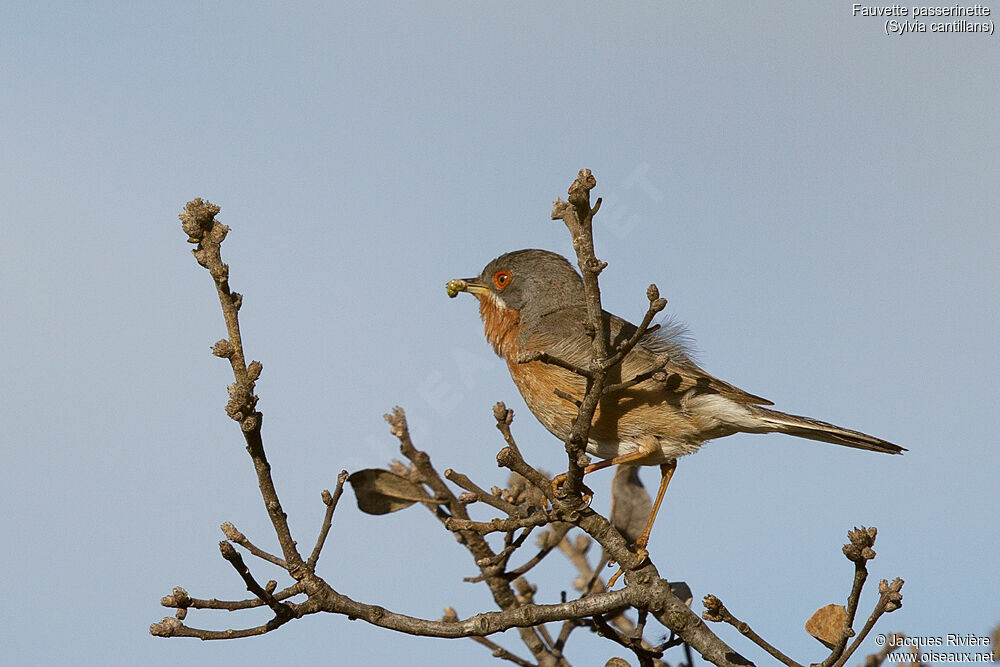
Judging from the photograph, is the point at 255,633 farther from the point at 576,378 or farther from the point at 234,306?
→ the point at 576,378

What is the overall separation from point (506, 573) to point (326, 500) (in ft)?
5.08

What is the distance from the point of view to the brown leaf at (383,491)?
557cm

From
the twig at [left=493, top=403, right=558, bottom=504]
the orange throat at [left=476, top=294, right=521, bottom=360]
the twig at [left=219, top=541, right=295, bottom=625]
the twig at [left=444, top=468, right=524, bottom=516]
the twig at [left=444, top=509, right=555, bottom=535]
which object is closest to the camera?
the twig at [left=219, top=541, right=295, bottom=625]

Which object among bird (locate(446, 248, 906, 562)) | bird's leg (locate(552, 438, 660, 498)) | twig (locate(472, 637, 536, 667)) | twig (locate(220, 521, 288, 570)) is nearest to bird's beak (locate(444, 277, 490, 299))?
bird (locate(446, 248, 906, 562))

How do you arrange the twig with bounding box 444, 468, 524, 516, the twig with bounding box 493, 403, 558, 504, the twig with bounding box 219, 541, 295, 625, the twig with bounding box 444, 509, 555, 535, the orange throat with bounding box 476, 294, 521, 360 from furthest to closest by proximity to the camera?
the orange throat with bounding box 476, 294, 521, 360, the twig with bounding box 444, 468, 524, 516, the twig with bounding box 444, 509, 555, 535, the twig with bounding box 493, 403, 558, 504, the twig with bounding box 219, 541, 295, 625

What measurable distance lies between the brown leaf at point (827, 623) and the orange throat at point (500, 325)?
2.89 meters

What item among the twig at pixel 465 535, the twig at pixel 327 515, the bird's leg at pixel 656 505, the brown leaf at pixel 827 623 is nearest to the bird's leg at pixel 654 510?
the bird's leg at pixel 656 505

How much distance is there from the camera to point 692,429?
5.91m

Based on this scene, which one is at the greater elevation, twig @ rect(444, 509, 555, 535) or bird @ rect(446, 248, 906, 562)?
bird @ rect(446, 248, 906, 562)

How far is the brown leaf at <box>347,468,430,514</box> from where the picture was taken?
18.3ft

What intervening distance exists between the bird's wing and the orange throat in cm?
14

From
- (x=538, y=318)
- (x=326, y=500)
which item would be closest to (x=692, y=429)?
(x=538, y=318)

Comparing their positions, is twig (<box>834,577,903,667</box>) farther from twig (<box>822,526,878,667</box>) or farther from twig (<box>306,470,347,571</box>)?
twig (<box>306,470,347,571</box>)

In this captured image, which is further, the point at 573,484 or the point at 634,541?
the point at 634,541
